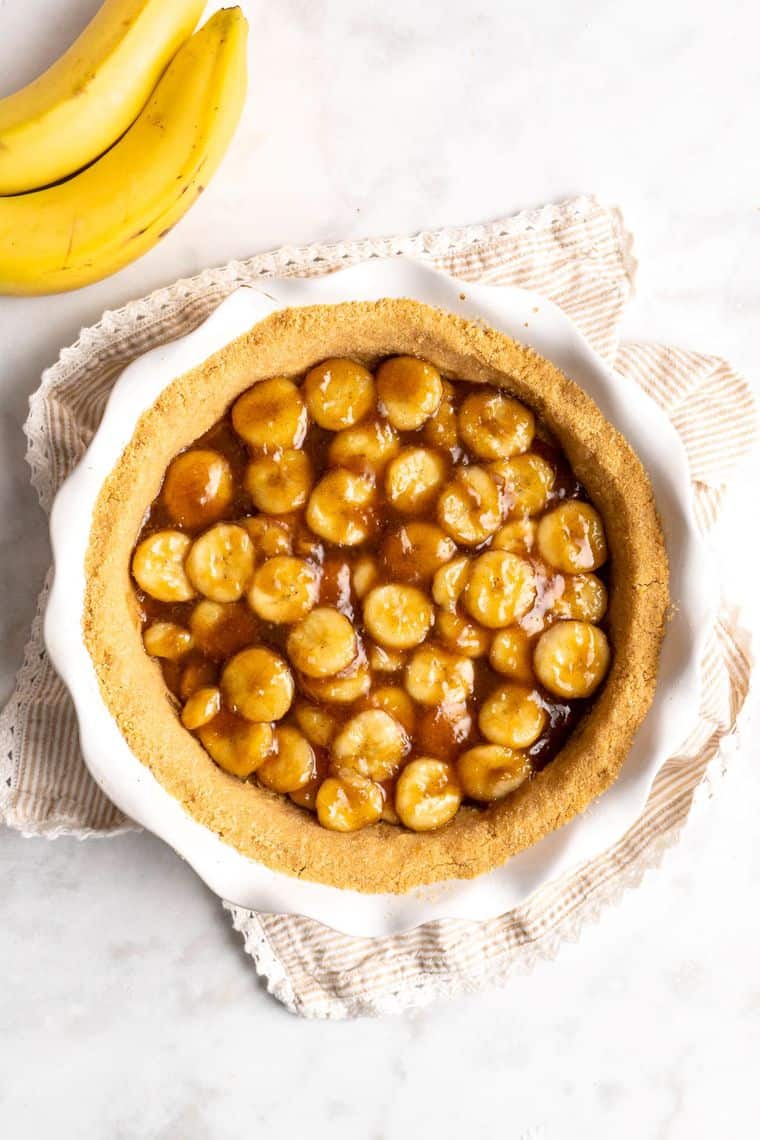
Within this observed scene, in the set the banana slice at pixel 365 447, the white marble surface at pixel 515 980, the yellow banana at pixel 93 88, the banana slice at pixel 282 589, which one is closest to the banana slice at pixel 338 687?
the banana slice at pixel 282 589

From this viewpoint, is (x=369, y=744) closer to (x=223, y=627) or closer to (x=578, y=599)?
(x=223, y=627)

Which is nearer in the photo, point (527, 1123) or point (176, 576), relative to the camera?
point (176, 576)

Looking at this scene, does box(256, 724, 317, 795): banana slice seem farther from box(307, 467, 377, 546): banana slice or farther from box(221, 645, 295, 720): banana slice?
box(307, 467, 377, 546): banana slice

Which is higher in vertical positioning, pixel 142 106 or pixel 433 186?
pixel 142 106

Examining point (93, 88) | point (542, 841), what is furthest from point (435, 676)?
point (93, 88)

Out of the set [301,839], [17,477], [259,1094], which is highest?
[17,477]

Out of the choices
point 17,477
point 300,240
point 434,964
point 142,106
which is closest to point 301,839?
point 434,964

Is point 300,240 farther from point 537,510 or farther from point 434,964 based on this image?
point 434,964

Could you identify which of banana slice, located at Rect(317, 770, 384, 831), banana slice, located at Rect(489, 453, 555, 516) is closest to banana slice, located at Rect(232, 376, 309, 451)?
banana slice, located at Rect(489, 453, 555, 516)
